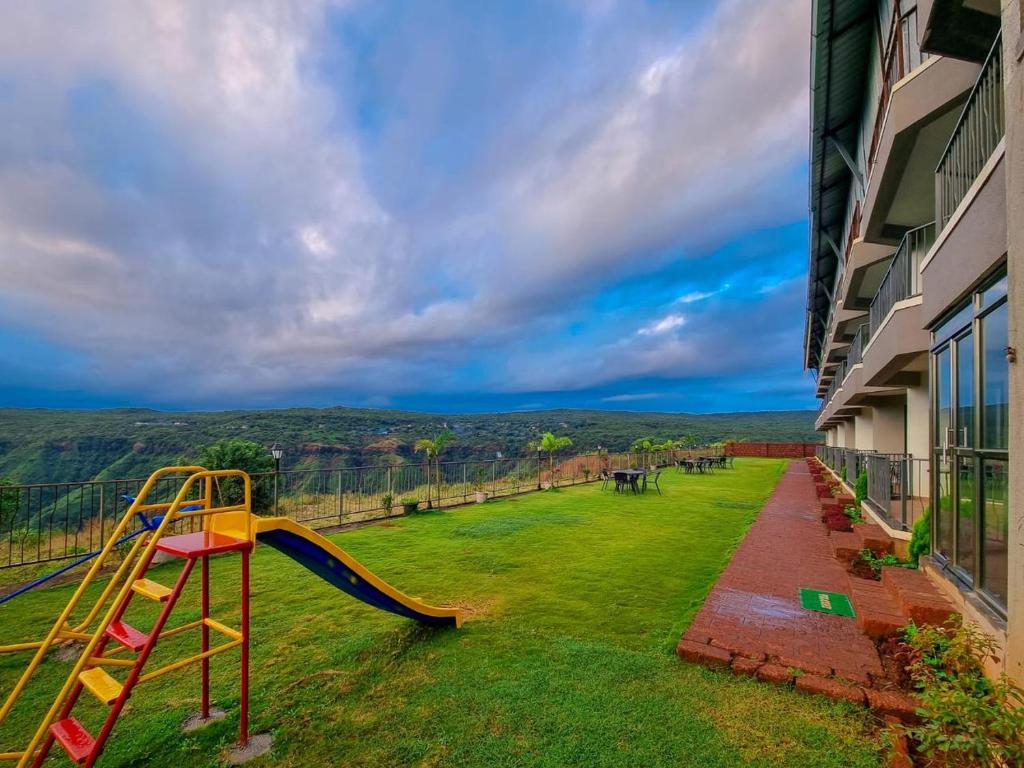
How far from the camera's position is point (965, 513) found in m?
4.34

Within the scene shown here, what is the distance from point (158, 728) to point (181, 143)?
41.2 ft

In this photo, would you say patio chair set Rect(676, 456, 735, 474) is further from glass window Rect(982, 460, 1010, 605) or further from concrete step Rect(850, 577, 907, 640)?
glass window Rect(982, 460, 1010, 605)

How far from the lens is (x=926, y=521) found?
562 centimetres

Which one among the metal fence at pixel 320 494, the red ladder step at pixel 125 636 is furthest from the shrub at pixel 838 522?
the red ladder step at pixel 125 636

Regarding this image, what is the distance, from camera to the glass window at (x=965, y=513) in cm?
414

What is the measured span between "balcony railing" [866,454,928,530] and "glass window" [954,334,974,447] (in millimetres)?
A: 2897

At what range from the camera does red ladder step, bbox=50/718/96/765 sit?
232 cm

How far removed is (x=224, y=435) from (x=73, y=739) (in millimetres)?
43293

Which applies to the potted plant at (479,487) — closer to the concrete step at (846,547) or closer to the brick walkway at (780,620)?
the brick walkway at (780,620)

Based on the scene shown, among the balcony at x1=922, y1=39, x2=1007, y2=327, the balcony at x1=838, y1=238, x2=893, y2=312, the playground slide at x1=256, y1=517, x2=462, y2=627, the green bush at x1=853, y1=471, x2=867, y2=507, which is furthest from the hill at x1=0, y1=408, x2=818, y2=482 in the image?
the balcony at x1=922, y1=39, x2=1007, y2=327

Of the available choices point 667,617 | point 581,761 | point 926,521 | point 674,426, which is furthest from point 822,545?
point 674,426

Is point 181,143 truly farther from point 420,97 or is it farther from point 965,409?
point 965,409

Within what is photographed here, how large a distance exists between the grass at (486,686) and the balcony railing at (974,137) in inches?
181

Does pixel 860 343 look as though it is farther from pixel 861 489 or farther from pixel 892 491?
pixel 892 491
